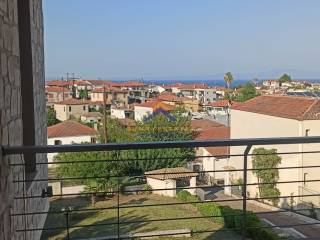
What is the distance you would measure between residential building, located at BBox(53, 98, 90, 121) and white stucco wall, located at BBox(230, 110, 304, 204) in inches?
1052

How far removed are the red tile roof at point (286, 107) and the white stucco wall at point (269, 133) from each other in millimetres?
305

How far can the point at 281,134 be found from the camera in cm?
2589

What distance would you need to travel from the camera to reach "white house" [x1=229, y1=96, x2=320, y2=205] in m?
21.3

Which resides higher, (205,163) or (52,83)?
(52,83)

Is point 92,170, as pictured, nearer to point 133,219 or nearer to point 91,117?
point 133,219

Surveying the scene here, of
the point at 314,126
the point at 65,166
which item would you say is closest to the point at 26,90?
the point at 65,166

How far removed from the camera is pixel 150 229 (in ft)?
39.6

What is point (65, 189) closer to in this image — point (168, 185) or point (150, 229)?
point (168, 185)

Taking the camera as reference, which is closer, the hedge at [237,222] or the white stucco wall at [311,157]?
the hedge at [237,222]

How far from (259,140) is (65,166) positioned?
18313 millimetres

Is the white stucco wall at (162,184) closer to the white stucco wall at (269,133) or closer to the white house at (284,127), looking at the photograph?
the white stucco wall at (269,133)

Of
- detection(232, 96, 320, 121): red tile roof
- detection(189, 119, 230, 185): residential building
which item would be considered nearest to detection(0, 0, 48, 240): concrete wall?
detection(189, 119, 230, 185): residential building

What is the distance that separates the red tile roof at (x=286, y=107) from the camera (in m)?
23.8

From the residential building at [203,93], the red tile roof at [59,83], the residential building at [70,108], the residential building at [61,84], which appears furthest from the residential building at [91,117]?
the residential building at [203,93]
